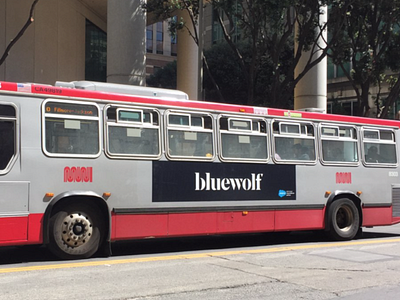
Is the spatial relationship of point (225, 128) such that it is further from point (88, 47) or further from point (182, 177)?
point (88, 47)

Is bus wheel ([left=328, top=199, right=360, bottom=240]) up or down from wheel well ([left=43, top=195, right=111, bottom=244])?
down

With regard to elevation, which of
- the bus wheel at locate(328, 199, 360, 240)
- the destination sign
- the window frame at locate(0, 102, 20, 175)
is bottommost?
the bus wheel at locate(328, 199, 360, 240)

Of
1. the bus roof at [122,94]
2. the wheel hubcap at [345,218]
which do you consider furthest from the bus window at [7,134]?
the wheel hubcap at [345,218]

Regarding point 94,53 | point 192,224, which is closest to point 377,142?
point 192,224

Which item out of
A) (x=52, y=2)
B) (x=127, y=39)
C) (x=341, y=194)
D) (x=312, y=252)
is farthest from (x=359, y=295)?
(x=52, y=2)

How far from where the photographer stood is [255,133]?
429 inches

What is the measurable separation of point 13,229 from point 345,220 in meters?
7.85

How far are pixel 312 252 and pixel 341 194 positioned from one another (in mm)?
2481

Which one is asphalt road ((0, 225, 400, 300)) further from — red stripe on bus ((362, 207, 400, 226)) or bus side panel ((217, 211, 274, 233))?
red stripe on bus ((362, 207, 400, 226))

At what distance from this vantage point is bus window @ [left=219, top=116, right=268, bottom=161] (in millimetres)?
10445

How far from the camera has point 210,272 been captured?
787 centimetres

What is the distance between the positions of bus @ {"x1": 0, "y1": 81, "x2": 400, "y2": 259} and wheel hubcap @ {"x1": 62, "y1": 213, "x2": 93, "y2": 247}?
0.06 feet

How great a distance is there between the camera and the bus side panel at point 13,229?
796 centimetres

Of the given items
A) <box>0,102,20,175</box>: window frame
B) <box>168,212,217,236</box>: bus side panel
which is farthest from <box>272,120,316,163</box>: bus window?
<box>0,102,20,175</box>: window frame
